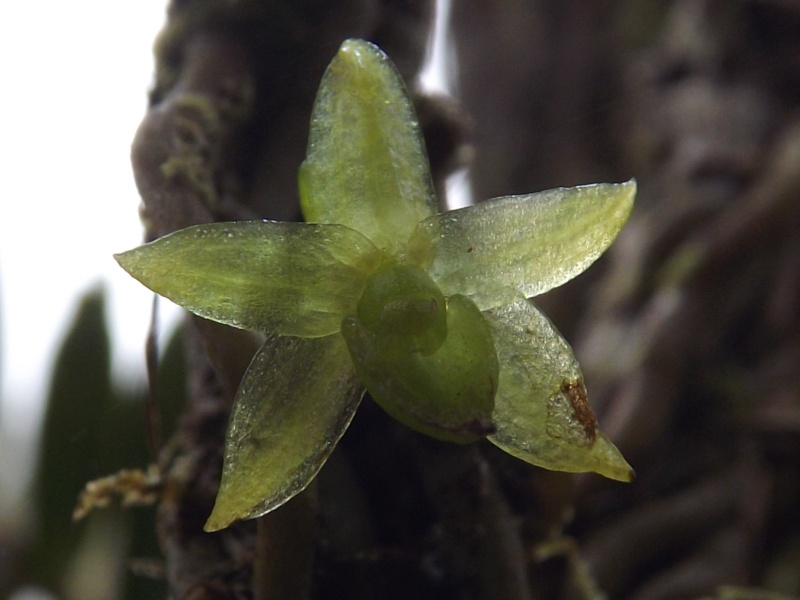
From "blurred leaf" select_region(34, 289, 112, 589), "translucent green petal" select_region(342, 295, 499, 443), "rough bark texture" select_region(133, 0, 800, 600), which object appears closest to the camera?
"translucent green petal" select_region(342, 295, 499, 443)

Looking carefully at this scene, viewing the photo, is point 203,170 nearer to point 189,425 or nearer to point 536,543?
point 189,425

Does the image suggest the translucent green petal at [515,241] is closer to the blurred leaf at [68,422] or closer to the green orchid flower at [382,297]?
the green orchid flower at [382,297]

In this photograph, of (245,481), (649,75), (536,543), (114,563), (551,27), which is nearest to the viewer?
(245,481)

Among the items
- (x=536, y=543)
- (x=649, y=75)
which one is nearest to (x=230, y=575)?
(x=536, y=543)

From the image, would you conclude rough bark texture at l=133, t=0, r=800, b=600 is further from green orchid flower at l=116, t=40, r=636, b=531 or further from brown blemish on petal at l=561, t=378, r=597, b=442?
brown blemish on petal at l=561, t=378, r=597, b=442

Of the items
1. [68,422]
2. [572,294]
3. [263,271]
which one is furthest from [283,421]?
[572,294]

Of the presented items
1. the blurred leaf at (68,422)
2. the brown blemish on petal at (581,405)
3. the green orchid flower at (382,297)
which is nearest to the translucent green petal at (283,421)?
the green orchid flower at (382,297)

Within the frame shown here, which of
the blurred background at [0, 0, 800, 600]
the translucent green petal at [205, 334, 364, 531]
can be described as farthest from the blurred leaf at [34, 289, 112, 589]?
the translucent green petal at [205, 334, 364, 531]
